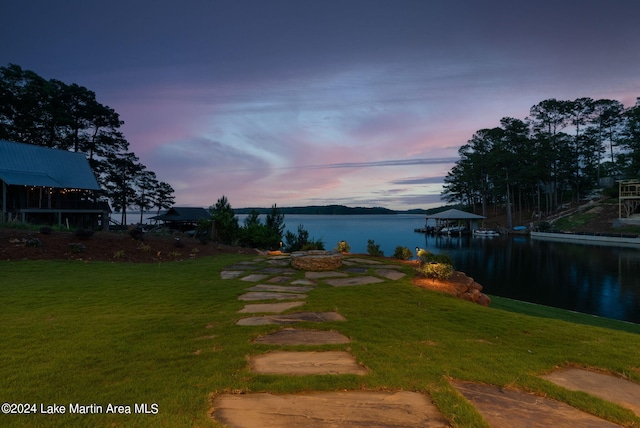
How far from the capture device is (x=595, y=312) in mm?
9531

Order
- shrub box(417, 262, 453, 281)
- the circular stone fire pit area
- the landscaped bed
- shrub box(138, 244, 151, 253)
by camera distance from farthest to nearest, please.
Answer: shrub box(138, 244, 151, 253) → the circular stone fire pit area → shrub box(417, 262, 453, 281) → the landscaped bed

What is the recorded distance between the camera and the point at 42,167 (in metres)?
21.4

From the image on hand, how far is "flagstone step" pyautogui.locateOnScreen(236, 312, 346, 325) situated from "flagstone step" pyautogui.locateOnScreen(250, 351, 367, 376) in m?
1.02

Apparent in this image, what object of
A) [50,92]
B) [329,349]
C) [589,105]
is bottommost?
[329,349]

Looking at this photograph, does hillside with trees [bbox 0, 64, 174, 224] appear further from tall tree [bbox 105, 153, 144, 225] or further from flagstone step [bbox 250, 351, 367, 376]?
flagstone step [bbox 250, 351, 367, 376]

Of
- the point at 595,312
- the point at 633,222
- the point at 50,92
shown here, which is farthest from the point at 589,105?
the point at 50,92

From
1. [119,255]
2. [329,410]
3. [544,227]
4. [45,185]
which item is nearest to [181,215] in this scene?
[45,185]

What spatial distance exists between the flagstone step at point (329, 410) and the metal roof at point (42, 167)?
24209 millimetres

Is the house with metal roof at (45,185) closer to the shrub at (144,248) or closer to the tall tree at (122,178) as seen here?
the tall tree at (122,178)

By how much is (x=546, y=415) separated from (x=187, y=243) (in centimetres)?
1258

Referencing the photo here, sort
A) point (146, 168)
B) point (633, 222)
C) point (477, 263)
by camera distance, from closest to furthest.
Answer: point (477, 263) < point (633, 222) < point (146, 168)

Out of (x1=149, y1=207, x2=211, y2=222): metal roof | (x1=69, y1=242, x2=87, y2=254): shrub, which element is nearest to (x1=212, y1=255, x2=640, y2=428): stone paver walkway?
(x1=69, y1=242, x2=87, y2=254): shrub

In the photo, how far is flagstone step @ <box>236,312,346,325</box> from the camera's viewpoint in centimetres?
398

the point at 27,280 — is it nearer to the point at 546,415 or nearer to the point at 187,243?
the point at 187,243
